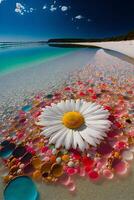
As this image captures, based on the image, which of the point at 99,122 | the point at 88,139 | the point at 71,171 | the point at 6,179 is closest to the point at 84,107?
the point at 99,122

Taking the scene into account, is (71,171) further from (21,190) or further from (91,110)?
(91,110)

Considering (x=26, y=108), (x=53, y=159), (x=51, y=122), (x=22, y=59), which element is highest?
(x=51, y=122)

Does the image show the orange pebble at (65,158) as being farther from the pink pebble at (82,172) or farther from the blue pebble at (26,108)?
the blue pebble at (26,108)

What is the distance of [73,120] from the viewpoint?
2092mm

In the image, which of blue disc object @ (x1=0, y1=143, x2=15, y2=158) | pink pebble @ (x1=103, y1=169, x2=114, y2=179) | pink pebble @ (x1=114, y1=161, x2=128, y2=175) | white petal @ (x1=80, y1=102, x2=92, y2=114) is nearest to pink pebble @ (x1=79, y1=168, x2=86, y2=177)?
pink pebble @ (x1=103, y1=169, x2=114, y2=179)

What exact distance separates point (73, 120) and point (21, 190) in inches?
35.6

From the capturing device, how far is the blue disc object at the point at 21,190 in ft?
4.60

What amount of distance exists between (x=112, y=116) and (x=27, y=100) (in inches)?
64.0

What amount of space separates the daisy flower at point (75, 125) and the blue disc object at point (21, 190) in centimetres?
47

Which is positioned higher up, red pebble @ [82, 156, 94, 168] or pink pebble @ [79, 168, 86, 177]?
red pebble @ [82, 156, 94, 168]

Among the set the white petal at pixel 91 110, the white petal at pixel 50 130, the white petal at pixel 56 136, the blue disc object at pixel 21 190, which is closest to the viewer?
the blue disc object at pixel 21 190

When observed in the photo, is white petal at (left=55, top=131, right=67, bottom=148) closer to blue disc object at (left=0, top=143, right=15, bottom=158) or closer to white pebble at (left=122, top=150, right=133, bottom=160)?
blue disc object at (left=0, top=143, right=15, bottom=158)

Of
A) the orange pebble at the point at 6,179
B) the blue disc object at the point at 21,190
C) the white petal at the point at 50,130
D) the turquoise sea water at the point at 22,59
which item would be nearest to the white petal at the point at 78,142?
the white petal at the point at 50,130

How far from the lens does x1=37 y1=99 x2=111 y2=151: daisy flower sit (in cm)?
188
